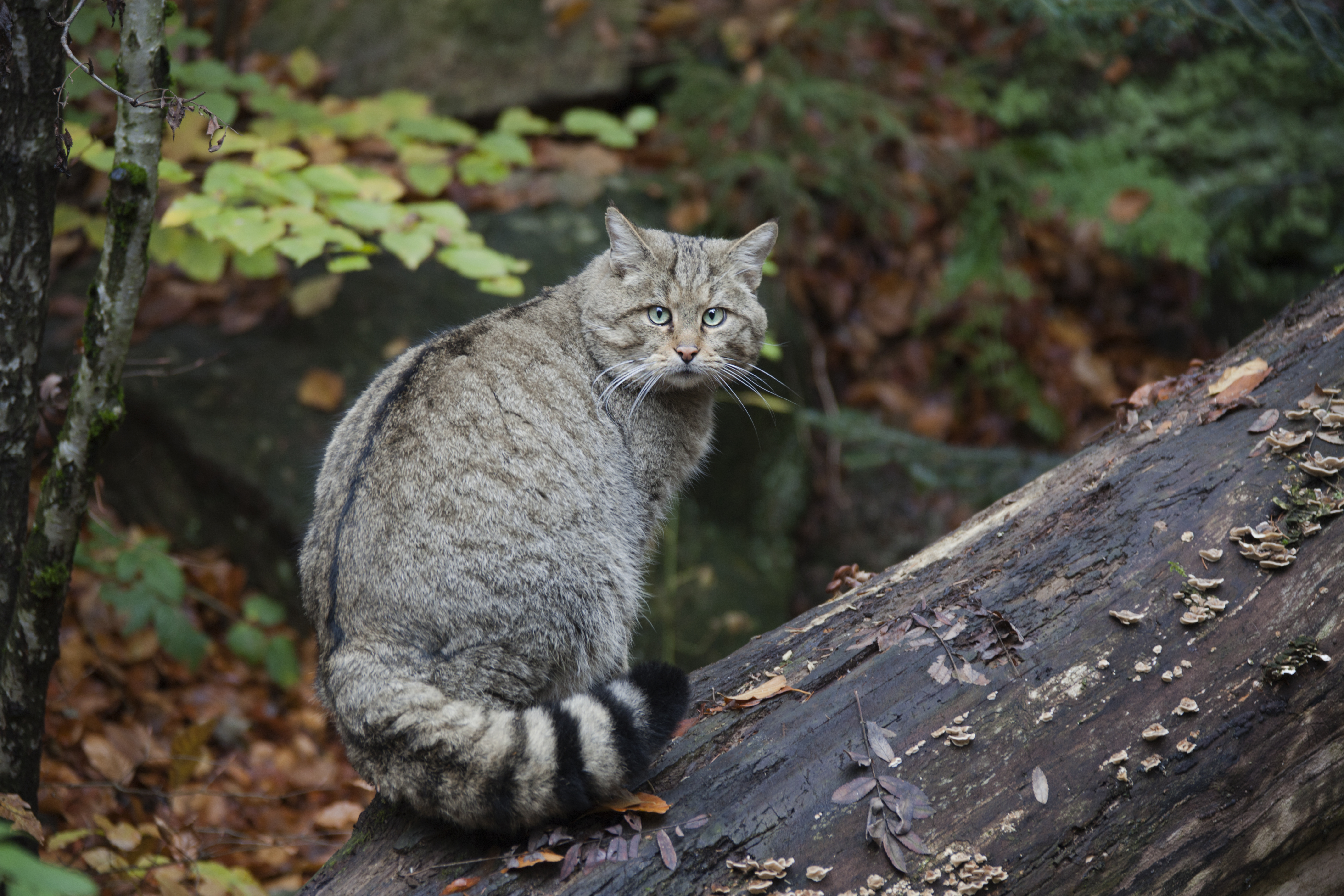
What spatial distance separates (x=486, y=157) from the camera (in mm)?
4805

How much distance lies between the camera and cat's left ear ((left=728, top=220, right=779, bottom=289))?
4156mm

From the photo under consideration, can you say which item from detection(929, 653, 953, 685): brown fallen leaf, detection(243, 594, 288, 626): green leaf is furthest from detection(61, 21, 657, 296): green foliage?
detection(929, 653, 953, 685): brown fallen leaf

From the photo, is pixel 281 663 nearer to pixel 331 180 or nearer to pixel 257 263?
pixel 257 263

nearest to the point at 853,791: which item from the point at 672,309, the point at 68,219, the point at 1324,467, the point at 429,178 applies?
the point at 1324,467

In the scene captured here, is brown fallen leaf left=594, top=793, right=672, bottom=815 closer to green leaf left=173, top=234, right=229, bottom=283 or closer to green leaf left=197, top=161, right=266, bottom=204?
green leaf left=197, top=161, right=266, bottom=204

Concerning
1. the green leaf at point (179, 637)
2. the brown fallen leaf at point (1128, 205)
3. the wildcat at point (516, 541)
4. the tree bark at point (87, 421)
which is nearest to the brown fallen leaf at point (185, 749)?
the green leaf at point (179, 637)

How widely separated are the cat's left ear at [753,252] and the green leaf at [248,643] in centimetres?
342

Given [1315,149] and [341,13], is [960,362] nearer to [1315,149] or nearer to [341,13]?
[1315,149]

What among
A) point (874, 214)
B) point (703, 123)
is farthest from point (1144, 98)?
point (703, 123)

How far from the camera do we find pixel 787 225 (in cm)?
703

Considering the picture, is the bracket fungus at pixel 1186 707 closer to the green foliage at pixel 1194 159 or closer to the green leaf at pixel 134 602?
the green leaf at pixel 134 602

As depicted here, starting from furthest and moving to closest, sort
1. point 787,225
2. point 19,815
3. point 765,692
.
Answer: point 787,225 < point 765,692 < point 19,815

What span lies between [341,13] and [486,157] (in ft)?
15.0

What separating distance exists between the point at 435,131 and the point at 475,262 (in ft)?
5.12
